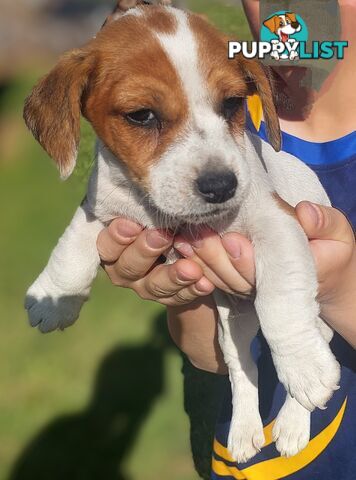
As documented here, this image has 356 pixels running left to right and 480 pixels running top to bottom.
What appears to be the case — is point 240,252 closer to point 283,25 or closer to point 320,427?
point 320,427

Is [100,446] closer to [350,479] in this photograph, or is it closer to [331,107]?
[350,479]

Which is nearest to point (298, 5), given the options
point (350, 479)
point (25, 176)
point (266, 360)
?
point (266, 360)

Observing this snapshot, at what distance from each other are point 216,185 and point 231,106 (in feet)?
1.71

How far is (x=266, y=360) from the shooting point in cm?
448

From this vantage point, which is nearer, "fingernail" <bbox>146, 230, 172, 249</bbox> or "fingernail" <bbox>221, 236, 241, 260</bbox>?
"fingernail" <bbox>221, 236, 241, 260</bbox>

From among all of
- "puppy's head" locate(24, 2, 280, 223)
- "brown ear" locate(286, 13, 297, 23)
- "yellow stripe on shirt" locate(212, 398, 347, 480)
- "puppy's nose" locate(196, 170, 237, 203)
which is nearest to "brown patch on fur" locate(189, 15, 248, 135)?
"puppy's head" locate(24, 2, 280, 223)

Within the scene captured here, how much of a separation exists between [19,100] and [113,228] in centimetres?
1409

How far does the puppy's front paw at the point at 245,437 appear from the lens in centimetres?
405

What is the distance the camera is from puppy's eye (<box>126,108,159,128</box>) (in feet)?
12.0

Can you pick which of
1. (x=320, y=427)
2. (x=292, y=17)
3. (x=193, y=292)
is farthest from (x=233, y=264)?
(x=292, y=17)

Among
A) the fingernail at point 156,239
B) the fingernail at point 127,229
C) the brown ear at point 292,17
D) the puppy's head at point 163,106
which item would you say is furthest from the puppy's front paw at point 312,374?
the brown ear at point 292,17

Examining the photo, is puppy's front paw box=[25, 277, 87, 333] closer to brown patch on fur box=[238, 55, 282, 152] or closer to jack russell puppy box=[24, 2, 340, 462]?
jack russell puppy box=[24, 2, 340, 462]

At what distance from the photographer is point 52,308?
167 inches

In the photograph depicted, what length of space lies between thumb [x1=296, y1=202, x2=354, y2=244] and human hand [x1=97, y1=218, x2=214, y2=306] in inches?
20.2
